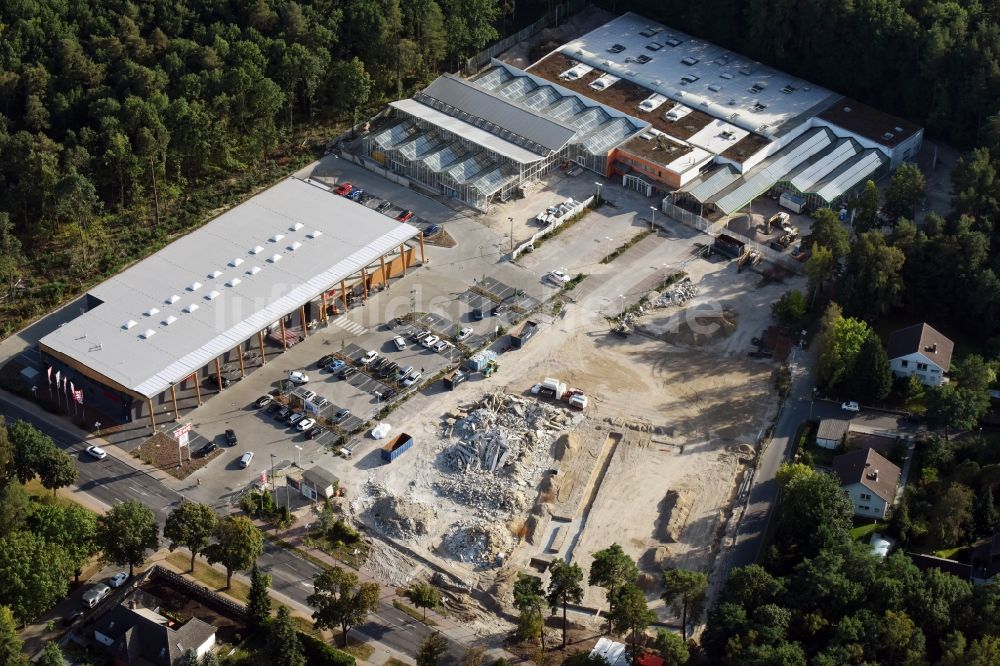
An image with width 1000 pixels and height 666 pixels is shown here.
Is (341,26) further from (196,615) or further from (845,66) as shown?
(196,615)

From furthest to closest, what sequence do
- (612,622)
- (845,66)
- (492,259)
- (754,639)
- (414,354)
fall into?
(845,66) < (492,259) < (414,354) < (612,622) < (754,639)

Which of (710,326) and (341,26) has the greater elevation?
(341,26)

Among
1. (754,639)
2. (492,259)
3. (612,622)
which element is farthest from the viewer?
(492,259)

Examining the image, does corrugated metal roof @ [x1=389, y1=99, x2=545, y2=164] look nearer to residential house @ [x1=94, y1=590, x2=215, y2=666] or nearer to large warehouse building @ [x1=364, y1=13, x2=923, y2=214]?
large warehouse building @ [x1=364, y1=13, x2=923, y2=214]

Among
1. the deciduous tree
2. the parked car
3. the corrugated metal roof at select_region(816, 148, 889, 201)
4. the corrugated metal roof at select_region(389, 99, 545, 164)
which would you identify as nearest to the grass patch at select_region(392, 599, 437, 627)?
the deciduous tree

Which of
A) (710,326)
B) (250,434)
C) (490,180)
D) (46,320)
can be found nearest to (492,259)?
(490,180)

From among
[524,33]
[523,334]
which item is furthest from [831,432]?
[524,33]

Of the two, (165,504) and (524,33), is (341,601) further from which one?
(524,33)

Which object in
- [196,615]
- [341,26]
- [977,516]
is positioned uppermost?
[341,26]
